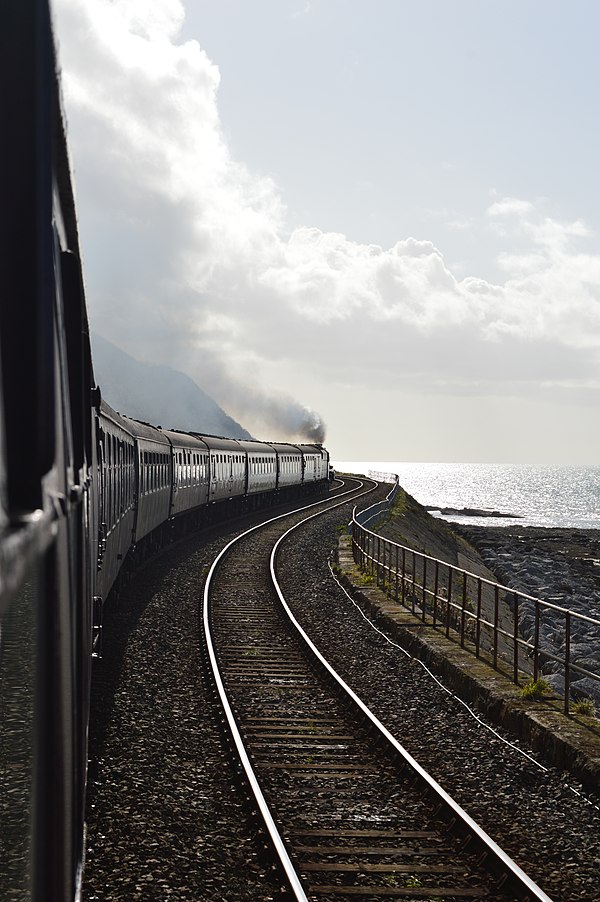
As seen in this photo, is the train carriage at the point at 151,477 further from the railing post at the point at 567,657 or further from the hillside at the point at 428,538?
the hillside at the point at 428,538

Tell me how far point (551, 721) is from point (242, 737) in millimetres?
3046

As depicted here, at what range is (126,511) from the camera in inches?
Answer: 617

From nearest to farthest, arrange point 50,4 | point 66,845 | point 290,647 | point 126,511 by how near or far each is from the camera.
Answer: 1. point 50,4
2. point 66,845
3. point 290,647
4. point 126,511

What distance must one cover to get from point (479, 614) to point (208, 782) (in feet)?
17.6

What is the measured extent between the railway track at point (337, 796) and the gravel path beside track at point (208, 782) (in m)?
0.25

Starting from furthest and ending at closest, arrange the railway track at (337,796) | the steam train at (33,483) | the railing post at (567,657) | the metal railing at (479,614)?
the metal railing at (479,614) < the railing post at (567,657) < the railway track at (337,796) < the steam train at (33,483)

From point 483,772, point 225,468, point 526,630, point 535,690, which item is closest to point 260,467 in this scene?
point 225,468

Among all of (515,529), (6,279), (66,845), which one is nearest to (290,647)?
(66,845)

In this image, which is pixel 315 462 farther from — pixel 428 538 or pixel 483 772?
pixel 483 772

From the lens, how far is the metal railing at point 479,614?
1041cm

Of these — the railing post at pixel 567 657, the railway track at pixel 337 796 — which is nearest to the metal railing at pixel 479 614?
the railing post at pixel 567 657

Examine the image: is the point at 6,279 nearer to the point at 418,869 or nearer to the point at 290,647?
the point at 418,869

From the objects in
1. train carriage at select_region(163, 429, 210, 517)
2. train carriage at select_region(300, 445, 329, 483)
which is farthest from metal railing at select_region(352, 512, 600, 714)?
train carriage at select_region(300, 445, 329, 483)

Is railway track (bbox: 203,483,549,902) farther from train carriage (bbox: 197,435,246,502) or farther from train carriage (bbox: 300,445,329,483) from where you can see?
train carriage (bbox: 300,445,329,483)
